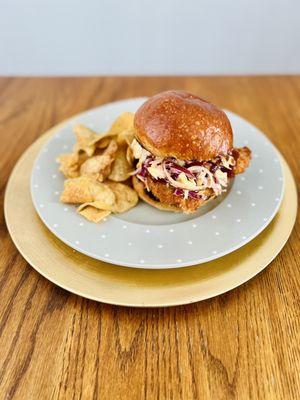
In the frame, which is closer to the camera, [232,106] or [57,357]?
[57,357]

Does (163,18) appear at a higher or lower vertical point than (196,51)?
higher

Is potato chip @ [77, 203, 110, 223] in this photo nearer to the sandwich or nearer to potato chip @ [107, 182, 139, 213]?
potato chip @ [107, 182, 139, 213]

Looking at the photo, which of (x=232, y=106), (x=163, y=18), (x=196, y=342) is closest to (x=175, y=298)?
(x=196, y=342)

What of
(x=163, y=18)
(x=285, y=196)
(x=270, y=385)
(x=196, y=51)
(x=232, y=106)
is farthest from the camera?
(x=196, y=51)

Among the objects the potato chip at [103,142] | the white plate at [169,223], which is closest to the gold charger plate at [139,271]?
the white plate at [169,223]

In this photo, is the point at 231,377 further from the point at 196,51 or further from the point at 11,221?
the point at 196,51

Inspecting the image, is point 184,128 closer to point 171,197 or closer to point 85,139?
point 171,197

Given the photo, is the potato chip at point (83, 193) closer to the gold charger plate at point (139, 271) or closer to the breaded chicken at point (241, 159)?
the gold charger plate at point (139, 271)
